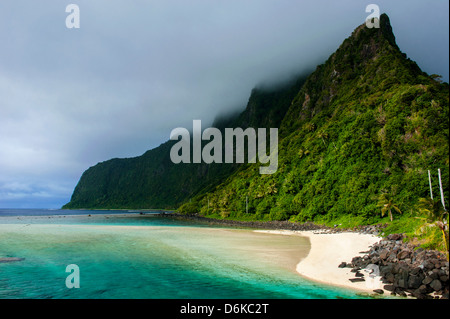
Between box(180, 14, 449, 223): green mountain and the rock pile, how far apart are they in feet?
76.5

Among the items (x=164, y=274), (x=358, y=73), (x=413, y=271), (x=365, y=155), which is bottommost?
(x=164, y=274)

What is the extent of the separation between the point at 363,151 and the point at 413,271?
39.0 m

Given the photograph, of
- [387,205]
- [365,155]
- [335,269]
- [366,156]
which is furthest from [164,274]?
[365,155]

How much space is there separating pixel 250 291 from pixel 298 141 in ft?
216

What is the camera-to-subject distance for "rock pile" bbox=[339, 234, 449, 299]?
11.3 metres

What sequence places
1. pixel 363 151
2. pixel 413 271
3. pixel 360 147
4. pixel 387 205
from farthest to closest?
pixel 360 147 → pixel 363 151 → pixel 387 205 → pixel 413 271

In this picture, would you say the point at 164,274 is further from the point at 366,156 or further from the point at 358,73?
the point at 358,73

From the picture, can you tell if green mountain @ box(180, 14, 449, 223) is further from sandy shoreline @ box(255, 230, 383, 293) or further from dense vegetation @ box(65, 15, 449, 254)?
sandy shoreline @ box(255, 230, 383, 293)

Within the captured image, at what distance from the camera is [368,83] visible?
6869cm

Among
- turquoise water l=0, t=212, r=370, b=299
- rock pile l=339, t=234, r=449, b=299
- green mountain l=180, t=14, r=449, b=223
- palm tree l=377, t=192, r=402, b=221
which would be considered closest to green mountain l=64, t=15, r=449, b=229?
green mountain l=180, t=14, r=449, b=223

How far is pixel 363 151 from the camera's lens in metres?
47.3

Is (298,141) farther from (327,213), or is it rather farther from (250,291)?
(250,291)
